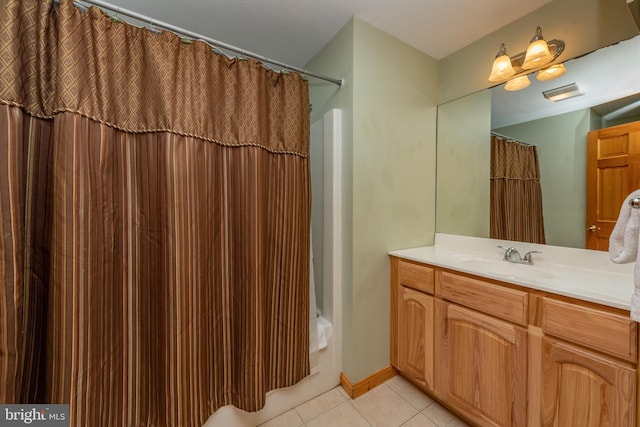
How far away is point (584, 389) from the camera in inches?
35.1

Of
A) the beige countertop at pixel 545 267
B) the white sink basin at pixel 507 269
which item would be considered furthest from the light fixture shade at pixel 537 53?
the white sink basin at pixel 507 269

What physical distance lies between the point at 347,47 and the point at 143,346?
1875 mm

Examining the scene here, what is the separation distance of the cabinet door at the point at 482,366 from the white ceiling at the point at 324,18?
165 centimetres

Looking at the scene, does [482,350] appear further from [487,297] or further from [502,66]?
[502,66]

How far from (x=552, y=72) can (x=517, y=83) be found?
154mm

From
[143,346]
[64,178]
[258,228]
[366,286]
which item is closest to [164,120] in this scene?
[64,178]

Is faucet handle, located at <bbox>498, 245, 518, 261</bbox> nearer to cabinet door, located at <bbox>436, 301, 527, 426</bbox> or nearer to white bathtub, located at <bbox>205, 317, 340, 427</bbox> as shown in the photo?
cabinet door, located at <bbox>436, 301, 527, 426</bbox>

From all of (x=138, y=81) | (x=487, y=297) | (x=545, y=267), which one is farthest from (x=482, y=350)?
(x=138, y=81)

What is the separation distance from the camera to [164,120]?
41.6 inches

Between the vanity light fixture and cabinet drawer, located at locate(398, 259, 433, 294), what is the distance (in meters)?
1.22

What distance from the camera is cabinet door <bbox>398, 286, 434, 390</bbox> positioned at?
141 centimetres

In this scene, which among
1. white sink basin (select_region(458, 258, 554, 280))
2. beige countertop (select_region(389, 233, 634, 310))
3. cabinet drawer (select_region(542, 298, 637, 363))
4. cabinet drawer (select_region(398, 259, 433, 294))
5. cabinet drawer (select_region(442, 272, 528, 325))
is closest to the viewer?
cabinet drawer (select_region(542, 298, 637, 363))

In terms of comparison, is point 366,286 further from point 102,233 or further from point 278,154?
point 102,233

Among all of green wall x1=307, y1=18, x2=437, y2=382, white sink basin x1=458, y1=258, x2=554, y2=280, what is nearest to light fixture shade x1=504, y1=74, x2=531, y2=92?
green wall x1=307, y1=18, x2=437, y2=382
